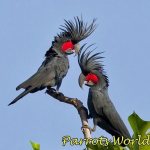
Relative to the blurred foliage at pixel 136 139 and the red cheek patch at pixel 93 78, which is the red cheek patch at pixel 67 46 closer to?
the red cheek patch at pixel 93 78

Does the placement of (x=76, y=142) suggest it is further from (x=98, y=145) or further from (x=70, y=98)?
(x=70, y=98)

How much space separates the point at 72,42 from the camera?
9.61 m

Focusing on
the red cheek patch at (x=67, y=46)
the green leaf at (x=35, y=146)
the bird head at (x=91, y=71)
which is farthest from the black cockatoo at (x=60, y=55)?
the green leaf at (x=35, y=146)

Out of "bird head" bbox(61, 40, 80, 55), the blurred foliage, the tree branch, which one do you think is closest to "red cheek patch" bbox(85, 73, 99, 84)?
the tree branch

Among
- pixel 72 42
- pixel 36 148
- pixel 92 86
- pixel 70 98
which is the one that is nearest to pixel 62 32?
pixel 72 42

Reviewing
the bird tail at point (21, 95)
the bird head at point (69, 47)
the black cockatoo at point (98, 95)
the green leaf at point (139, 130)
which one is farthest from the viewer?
the bird head at point (69, 47)

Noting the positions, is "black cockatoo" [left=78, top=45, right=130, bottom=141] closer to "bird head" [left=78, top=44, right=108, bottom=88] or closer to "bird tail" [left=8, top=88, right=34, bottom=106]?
"bird head" [left=78, top=44, right=108, bottom=88]

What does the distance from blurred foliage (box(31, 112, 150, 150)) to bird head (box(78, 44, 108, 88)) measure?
293cm

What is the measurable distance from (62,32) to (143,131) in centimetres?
549

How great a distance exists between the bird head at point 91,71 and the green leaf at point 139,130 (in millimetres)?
2944

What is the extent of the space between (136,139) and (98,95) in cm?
317

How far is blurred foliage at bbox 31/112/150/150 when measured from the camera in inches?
174

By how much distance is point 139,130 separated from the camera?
448 centimetres

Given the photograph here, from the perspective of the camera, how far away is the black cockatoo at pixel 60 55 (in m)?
9.00
